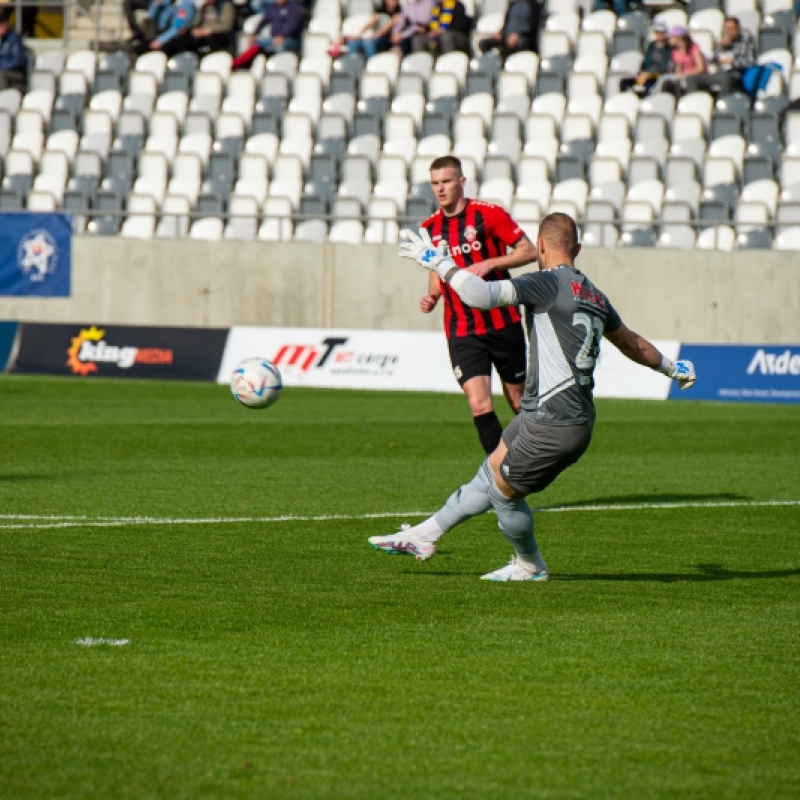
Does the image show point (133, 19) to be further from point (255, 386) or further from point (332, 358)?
point (255, 386)

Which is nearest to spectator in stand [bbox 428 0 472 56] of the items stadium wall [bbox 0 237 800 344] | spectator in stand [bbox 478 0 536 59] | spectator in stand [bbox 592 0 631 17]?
spectator in stand [bbox 478 0 536 59]

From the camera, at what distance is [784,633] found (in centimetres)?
639

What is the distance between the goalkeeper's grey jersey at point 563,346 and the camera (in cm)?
717

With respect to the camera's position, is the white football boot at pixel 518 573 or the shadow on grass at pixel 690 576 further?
the shadow on grass at pixel 690 576

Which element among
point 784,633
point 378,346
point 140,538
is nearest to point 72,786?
point 784,633

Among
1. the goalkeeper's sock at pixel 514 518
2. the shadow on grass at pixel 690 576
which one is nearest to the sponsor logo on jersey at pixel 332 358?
the shadow on grass at pixel 690 576

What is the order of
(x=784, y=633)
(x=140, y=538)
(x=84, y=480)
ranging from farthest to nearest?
(x=84, y=480), (x=140, y=538), (x=784, y=633)

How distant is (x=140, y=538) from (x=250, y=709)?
4.01m

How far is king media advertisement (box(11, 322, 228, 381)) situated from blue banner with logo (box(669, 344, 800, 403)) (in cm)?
717

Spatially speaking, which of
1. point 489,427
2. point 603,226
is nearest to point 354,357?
point 603,226

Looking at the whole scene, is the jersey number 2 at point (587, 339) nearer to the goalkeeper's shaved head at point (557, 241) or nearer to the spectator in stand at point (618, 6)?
the goalkeeper's shaved head at point (557, 241)

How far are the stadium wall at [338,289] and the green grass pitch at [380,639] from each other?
38.0 feet

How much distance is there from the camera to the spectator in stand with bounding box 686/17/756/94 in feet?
84.3

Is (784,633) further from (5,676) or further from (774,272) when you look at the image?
(774,272)
